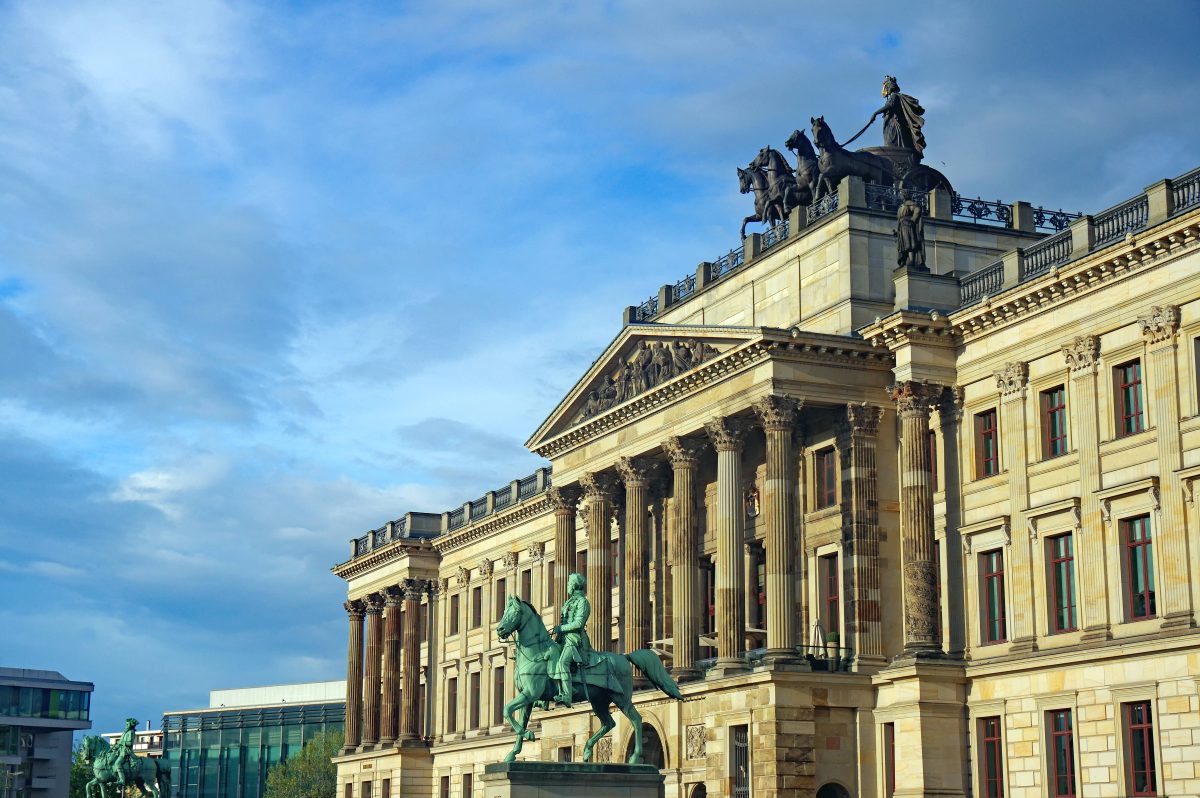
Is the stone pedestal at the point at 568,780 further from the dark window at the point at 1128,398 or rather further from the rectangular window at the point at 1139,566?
the dark window at the point at 1128,398

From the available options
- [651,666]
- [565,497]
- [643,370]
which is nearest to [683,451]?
[643,370]

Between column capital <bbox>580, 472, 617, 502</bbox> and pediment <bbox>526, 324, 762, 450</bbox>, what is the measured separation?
7.13ft

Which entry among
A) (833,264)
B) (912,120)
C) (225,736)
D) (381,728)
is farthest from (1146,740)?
(225,736)

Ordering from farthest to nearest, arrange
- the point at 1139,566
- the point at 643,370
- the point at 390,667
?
the point at 390,667 → the point at 643,370 → the point at 1139,566

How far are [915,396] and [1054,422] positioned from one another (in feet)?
16.0

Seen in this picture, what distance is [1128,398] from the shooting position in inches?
1913

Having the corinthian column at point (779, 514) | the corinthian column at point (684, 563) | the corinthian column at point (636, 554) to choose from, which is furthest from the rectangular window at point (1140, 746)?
the corinthian column at point (636, 554)

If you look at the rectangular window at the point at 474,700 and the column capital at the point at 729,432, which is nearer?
the column capital at the point at 729,432

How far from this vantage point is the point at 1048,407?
169ft

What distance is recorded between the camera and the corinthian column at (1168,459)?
45.6m

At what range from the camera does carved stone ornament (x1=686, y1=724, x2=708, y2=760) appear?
189ft

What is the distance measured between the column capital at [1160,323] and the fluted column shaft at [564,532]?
29.0 meters

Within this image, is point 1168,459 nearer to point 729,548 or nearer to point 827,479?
point 827,479

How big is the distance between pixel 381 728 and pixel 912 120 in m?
49.0
